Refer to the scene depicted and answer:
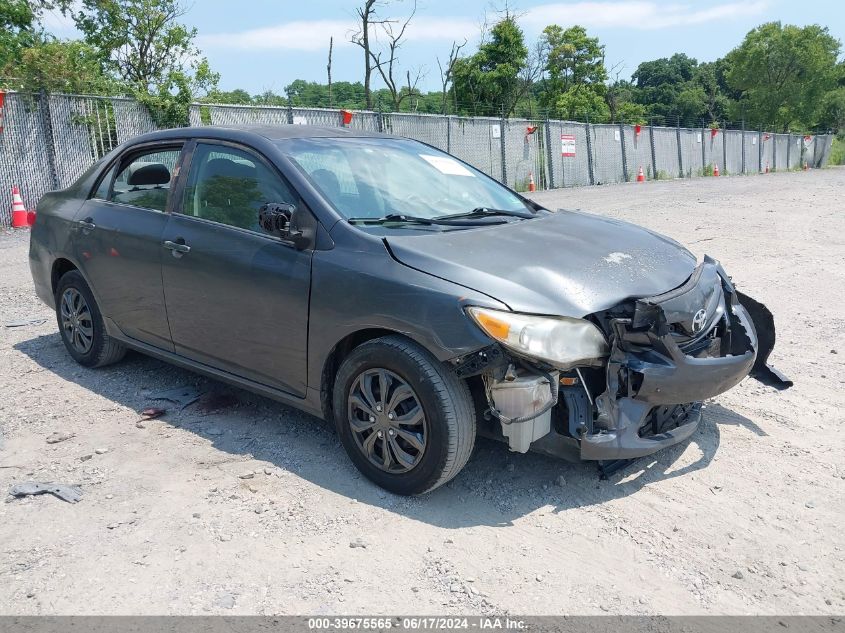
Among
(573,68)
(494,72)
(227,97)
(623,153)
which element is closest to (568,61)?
(573,68)

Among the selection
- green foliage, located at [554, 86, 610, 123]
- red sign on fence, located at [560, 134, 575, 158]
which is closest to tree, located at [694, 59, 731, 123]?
green foliage, located at [554, 86, 610, 123]

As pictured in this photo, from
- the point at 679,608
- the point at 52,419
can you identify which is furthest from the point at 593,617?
the point at 52,419

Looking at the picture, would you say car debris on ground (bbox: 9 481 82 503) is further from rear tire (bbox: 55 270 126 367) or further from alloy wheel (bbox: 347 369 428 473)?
rear tire (bbox: 55 270 126 367)

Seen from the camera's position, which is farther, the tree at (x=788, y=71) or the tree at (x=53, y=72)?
the tree at (x=788, y=71)

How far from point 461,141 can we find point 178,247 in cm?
1984

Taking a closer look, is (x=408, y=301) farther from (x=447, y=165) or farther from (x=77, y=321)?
(x=77, y=321)

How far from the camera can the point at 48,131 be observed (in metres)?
14.4

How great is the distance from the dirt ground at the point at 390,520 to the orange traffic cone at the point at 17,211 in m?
10.1

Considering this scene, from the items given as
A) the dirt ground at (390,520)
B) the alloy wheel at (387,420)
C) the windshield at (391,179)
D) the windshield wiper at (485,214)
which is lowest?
the dirt ground at (390,520)

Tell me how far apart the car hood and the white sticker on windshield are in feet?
2.50

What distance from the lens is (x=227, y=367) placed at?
13.5 ft

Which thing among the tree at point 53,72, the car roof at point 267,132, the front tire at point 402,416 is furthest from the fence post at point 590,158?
the front tire at point 402,416

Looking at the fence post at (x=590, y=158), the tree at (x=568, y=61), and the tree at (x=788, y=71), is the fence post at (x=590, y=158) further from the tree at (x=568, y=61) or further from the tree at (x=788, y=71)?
the tree at (x=788, y=71)

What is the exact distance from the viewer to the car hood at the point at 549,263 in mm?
3145
